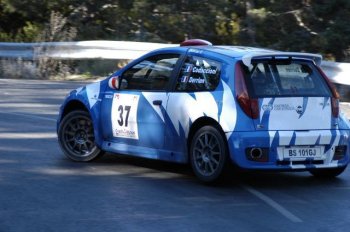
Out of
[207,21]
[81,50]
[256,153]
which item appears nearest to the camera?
[256,153]

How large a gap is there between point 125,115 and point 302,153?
225 cm

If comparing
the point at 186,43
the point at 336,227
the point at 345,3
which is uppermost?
the point at 345,3

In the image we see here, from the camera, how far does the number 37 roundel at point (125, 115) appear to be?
32.6ft

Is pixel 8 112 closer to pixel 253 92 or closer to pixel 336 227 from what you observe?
pixel 253 92

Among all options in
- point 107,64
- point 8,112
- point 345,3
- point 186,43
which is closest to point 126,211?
point 186,43

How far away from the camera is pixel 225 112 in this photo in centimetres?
895

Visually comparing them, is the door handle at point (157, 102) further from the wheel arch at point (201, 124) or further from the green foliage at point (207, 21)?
the green foliage at point (207, 21)

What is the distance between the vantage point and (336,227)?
7.54m

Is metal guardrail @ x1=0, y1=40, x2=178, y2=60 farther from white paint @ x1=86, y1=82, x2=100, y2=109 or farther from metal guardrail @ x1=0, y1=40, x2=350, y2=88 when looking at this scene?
white paint @ x1=86, y1=82, x2=100, y2=109

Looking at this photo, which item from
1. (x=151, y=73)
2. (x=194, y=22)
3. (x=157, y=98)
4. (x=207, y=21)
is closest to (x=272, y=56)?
(x=157, y=98)

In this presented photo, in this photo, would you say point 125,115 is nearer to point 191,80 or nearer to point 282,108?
point 191,80

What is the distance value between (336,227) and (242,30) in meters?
18.1

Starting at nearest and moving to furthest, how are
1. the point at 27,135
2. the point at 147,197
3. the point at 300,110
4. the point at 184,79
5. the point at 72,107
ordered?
the point at 147,197 < the point at 300,110 < the point at 184,79 < the point at 72,107 < the point at 27,135

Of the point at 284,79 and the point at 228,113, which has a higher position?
the point at 284,79
